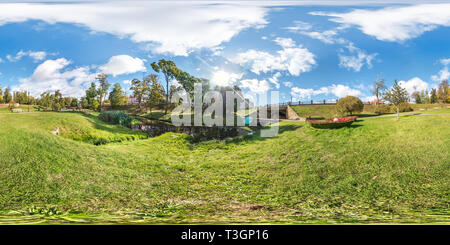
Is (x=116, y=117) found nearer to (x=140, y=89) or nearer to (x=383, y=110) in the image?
(x=140, y=89)

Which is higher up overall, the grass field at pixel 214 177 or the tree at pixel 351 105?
the tree at pixel 351 105

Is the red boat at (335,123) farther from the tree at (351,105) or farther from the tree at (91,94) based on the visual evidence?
the tree at (91,94)

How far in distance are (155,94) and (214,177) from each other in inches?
209

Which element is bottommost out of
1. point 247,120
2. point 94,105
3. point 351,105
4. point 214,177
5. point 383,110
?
point 214,177

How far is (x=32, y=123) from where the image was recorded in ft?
20.4

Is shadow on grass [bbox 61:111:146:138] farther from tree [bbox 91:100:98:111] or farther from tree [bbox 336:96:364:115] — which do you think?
tree [bbox 336:96:364:115]

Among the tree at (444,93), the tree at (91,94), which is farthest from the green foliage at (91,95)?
the tree at (444,93)

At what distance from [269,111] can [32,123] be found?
19.7 m

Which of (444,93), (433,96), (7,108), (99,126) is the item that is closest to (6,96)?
(7,108)

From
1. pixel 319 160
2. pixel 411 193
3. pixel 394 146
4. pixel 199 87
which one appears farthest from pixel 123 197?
pixel 394 146

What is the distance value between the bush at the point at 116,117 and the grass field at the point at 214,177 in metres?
0.49

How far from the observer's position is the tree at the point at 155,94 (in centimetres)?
943

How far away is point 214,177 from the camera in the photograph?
598 cm

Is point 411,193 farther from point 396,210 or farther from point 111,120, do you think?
point 111,120
